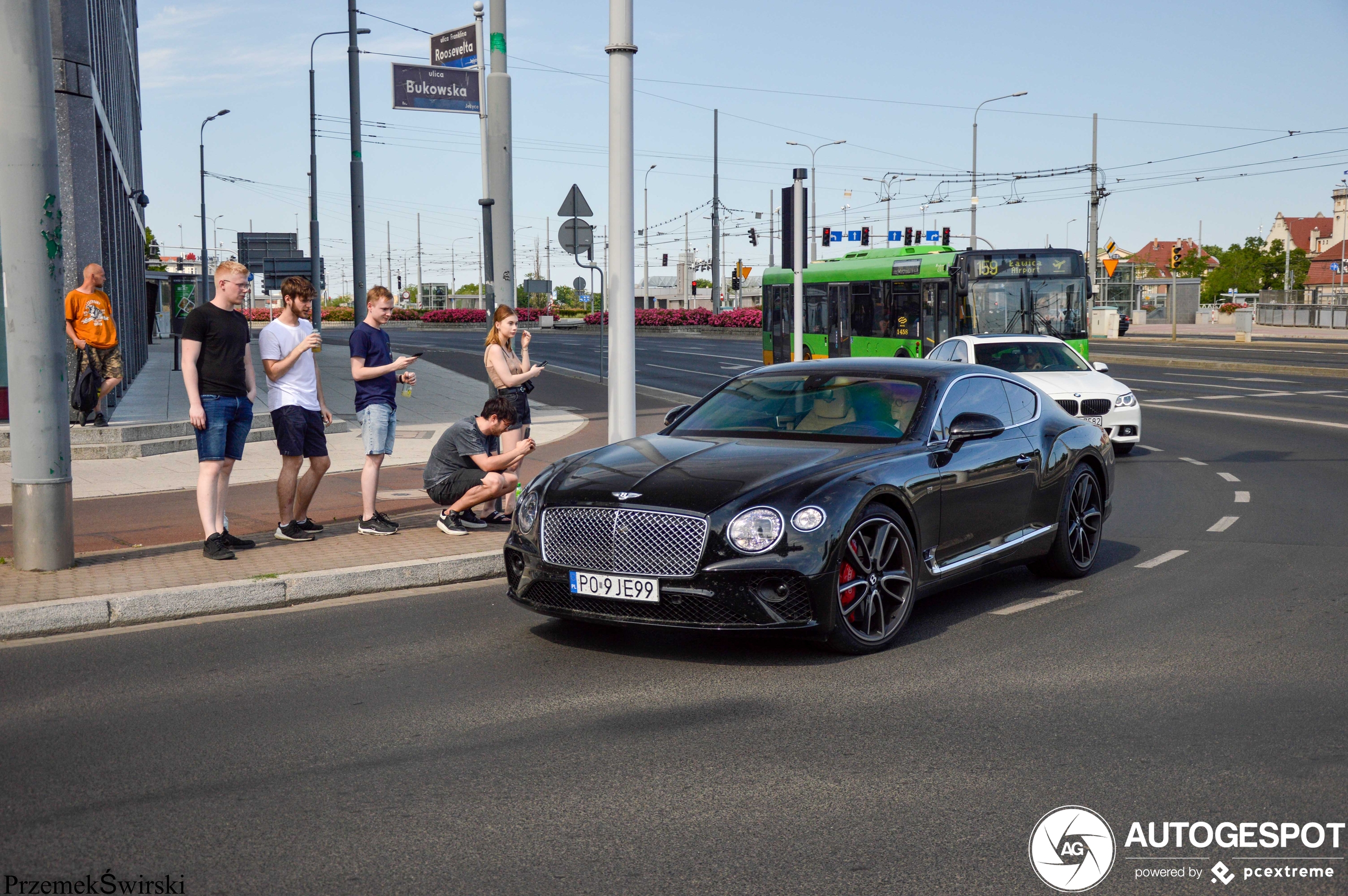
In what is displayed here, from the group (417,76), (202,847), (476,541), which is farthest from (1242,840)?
(417,76)

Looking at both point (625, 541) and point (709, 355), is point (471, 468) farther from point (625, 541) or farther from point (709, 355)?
point (709, 355)

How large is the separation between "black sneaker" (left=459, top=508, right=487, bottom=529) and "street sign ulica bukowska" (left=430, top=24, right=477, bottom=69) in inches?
248

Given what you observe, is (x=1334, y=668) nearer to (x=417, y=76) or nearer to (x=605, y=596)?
(x=605, y=596)

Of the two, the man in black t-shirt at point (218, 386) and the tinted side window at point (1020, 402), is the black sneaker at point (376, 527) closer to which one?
the man in black t-shirt at point (218, 386)

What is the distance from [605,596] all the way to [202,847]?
2425 millimetres

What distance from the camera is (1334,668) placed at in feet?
18.7

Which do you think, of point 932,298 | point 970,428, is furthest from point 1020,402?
point 932,298

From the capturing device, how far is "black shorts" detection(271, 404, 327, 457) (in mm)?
8406

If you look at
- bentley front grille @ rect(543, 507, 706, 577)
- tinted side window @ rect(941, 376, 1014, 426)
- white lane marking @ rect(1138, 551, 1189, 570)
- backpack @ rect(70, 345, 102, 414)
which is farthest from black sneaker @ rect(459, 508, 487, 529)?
white lane marking @ rect(1138, 551, 1189, 570)

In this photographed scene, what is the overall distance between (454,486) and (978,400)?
12.9ft

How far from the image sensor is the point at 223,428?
7938 mm

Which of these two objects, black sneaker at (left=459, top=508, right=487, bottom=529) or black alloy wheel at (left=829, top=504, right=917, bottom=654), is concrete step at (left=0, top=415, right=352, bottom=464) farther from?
black alloy wheel at (left=829, top=504, right=917, bottom=654)

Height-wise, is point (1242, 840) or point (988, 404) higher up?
point (988, 404)

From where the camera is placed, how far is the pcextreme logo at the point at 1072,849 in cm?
355
